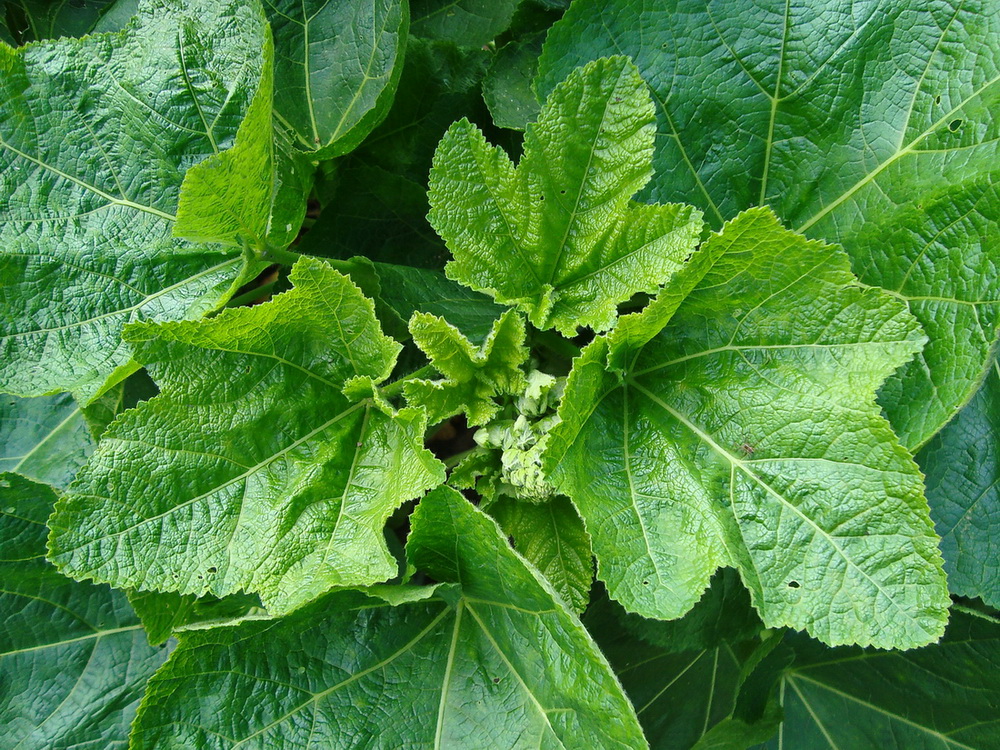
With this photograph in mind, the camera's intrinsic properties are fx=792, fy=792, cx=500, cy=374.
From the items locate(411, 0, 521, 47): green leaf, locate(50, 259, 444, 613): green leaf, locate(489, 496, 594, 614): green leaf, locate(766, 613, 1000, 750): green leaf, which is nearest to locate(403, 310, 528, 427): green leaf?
locate(50, 259, 444, 613): green leaf

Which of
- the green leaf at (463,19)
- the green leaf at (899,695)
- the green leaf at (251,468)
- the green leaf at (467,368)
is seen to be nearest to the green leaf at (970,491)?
the green leaf at (899,695)

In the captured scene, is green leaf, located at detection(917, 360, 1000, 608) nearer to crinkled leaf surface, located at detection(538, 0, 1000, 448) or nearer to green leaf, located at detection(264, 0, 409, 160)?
crinkled leaf surface, located at detection(538, 0, 1000, 448)

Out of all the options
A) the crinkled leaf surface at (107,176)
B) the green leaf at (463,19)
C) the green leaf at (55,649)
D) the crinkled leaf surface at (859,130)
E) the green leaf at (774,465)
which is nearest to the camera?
the green leaf at (774,465)

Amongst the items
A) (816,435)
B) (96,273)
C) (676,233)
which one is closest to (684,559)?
(816,435)

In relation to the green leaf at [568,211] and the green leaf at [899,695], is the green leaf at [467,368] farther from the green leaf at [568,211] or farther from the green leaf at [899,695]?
the green leaf at [899,695]

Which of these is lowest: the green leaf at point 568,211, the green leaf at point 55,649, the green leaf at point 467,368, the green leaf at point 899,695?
the green leaf at point 899,695

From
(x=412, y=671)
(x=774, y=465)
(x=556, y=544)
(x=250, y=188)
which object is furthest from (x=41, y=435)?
(x=774, y=465)

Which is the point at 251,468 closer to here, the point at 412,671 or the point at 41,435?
the point at 412,671
